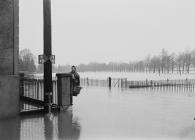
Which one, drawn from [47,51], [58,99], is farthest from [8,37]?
[58,99]

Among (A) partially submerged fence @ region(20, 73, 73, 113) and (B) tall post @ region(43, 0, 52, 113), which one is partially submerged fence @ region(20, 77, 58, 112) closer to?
(A) partially submerged fence @ region(20, 73, 73, 113)

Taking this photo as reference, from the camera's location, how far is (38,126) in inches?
391

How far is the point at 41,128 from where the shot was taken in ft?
31.5

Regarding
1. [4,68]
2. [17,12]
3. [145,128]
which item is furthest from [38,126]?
[17,12]

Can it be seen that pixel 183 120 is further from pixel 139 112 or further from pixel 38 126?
pixel 38 126

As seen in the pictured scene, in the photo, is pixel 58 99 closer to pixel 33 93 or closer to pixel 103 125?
pixel 33 93

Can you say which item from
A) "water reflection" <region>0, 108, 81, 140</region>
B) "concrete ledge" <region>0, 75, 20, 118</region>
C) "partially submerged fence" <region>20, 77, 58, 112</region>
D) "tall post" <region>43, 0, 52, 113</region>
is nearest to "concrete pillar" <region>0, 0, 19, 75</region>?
"concrete ledge" <region>0, 75, 20, 118</region>

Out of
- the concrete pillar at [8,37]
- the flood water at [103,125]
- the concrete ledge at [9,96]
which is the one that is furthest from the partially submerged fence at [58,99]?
the concrete pillar at [8,37]

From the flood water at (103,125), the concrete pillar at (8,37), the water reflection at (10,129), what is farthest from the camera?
the concrete pillar at (8,37)

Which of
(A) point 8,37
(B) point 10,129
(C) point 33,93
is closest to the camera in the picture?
(B) point 10,129

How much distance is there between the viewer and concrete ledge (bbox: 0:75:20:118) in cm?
1109

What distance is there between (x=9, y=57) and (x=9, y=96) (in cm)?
145

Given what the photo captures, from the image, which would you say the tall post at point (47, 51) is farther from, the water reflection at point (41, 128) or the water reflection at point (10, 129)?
the water reflection at point (10, 129)

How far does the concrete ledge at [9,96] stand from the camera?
11.1 metres
